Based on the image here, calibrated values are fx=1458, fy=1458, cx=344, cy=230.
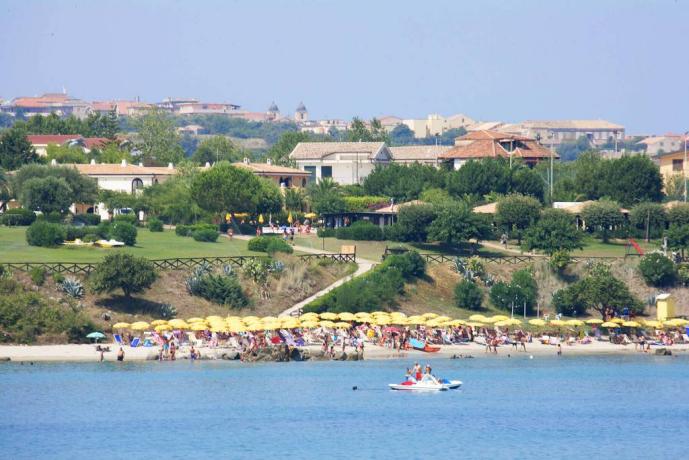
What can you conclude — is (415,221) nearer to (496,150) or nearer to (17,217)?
(17,217)

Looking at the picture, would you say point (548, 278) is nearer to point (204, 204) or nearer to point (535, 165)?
point (204, 204)

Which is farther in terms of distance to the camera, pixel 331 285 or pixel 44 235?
pixel 44 235

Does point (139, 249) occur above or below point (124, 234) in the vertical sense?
below

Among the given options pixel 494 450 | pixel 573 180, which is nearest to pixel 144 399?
pixel 494 450

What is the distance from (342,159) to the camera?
158750mm

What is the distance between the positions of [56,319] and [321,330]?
14.6 meters

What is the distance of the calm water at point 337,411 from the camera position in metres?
56.8

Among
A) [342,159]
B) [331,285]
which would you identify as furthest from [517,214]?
[342,159]

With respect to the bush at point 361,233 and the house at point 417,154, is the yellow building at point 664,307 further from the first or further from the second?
the house at point 417,154

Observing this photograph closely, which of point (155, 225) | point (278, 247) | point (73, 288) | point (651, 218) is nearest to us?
point (73, 288)

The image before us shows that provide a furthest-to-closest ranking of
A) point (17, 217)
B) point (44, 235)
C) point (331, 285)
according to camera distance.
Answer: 1. point (17, 217)
2. point (44, 235)
3. point (331, 285)

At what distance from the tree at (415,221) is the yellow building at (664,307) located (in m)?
18.4

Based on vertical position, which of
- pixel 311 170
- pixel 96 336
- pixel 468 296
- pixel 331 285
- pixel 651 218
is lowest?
pixel 96 336

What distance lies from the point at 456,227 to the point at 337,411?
3728cm
